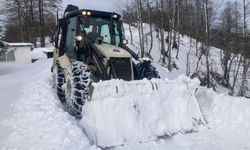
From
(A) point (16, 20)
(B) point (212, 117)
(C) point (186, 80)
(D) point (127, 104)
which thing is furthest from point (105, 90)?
(A) point (16, 20)

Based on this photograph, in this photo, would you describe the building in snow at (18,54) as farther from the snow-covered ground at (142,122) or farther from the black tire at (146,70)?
the black tire at (146,70)

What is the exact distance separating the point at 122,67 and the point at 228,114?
7.52ft

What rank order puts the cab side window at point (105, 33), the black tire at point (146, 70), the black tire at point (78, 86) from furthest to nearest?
the cab side window at point (105, 33)
the black tire at point (146, 70)
the black tire at point (78, 86)

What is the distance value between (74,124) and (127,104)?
105 centimetres

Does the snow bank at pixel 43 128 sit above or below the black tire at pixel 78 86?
below

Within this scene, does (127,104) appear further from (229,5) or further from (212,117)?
(229,5)

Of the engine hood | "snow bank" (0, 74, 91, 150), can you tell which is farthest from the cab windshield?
"snow bank" (0, 74, 91, 150)

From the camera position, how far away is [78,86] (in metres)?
6.66

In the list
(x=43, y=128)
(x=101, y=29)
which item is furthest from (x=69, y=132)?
(x=101, y=29)

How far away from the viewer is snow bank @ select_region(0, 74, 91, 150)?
562 cm

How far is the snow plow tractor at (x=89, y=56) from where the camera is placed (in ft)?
22.4

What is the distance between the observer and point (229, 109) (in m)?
6.86

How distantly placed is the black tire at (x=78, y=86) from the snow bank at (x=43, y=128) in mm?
236

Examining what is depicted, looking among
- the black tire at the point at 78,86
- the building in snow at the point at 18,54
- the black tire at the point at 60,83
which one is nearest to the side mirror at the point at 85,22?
the black tire at the point at 78,86
